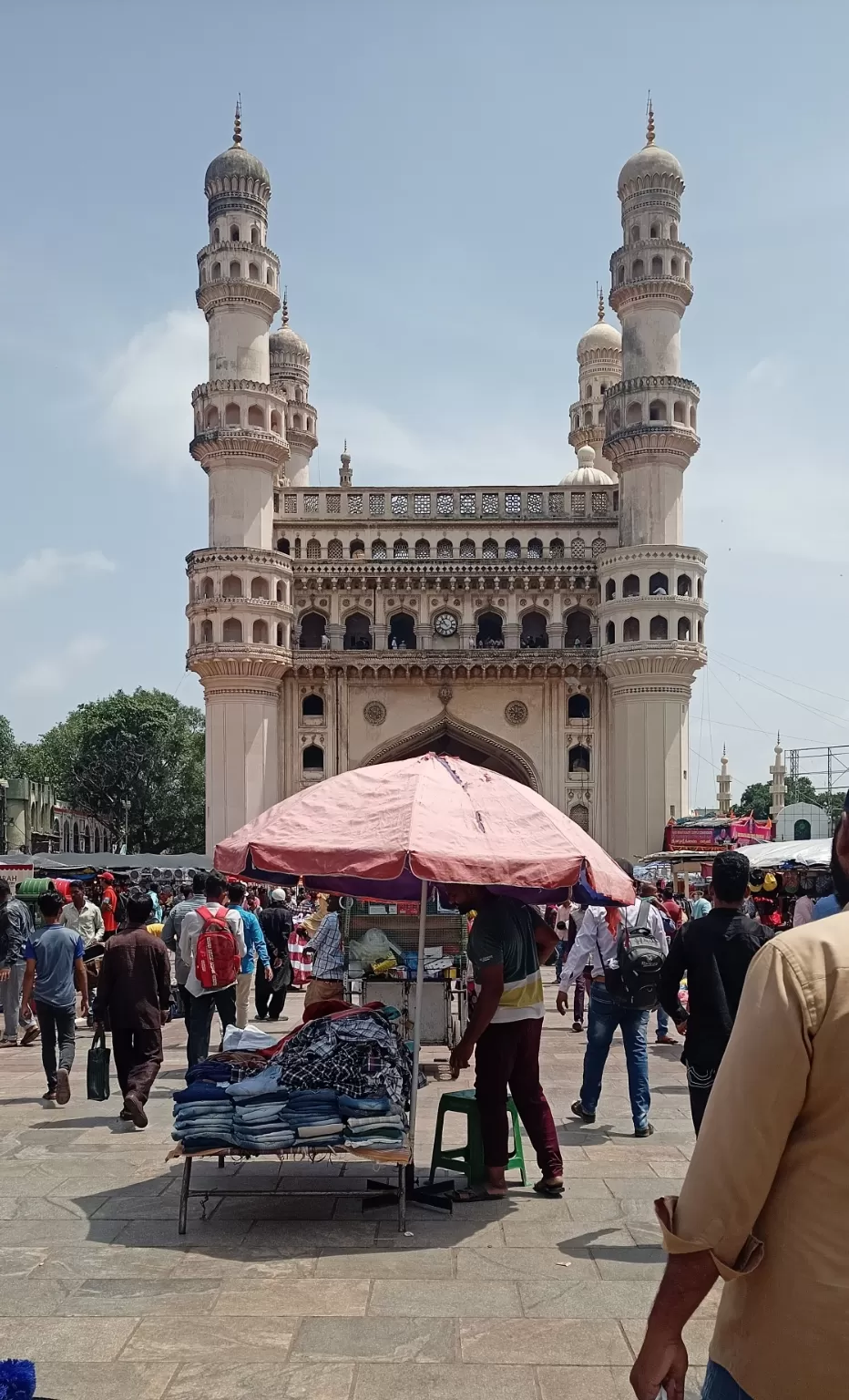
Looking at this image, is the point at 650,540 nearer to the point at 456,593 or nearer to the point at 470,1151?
the point at 456,593

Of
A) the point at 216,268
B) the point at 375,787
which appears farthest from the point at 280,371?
the point at 375,787

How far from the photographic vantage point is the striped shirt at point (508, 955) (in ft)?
21.3

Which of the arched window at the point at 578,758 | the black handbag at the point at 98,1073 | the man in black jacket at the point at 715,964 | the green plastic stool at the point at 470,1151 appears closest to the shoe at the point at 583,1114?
the green plastic stool at the point at 470,1151

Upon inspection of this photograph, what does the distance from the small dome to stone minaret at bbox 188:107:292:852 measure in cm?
1044

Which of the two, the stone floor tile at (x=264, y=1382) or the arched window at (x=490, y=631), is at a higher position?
the arched window at (x=490, y=631)

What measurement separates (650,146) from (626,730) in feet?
62.9

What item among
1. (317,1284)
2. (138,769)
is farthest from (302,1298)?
(138,769)

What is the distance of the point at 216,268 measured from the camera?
4003 centimetres

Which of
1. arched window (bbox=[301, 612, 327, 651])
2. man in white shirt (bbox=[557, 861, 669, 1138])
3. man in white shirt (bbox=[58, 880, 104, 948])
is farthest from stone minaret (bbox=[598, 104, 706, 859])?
man in white shirt (bbox=[557, 861, 669, 1138])

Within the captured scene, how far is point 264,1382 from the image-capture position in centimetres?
412

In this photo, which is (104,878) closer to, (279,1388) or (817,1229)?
(279,1388)

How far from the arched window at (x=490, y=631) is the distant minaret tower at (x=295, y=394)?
11.8 meters

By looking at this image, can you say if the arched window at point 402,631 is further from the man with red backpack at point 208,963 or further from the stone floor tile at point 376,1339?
the stone floor tile at point 376,1339

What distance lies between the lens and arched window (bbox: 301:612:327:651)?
136ft
